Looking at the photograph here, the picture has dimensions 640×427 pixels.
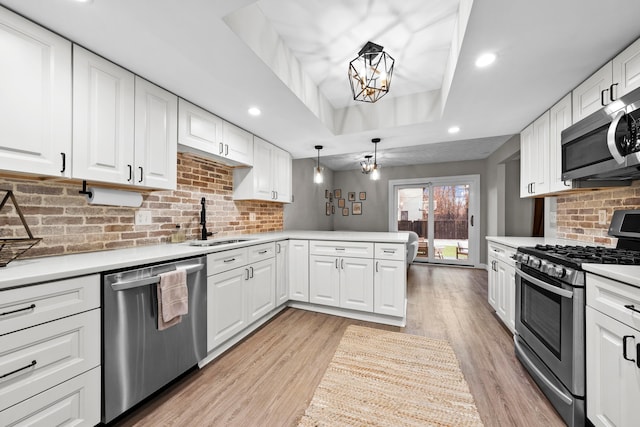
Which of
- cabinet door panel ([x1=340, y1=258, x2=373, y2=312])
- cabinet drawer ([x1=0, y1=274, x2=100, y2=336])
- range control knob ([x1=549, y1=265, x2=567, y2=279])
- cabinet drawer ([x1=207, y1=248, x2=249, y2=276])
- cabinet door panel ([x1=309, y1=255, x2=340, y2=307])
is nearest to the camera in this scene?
cabinet drawer ([x1=0, y1=274, x2=100, y2=336])

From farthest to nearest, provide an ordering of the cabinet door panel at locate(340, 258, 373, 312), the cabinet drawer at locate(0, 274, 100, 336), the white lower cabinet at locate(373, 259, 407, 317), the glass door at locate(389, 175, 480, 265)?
the glass door at locate(389, 175, 480, 265), the cabinet door panel at locate(340, 258, 373, 312), the white lower cabinet at locate(373, 259, 407, 317), the cabinet drawer at locate(0, 274, 100, 336)

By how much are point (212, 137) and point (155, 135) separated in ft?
1.89

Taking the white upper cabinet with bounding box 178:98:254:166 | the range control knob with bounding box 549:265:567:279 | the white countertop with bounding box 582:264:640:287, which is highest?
the white upper cabinet with bounding box 178:98:254:166

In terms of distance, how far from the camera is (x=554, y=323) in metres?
1.57

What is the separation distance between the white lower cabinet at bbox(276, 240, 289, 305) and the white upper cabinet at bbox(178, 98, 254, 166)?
1.07 metres

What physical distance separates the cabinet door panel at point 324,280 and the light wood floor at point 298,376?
0.20 metres

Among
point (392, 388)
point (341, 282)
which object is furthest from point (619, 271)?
point (341, 282)

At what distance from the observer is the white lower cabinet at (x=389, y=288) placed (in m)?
2.65

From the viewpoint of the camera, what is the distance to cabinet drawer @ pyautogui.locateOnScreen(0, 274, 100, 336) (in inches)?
40.1

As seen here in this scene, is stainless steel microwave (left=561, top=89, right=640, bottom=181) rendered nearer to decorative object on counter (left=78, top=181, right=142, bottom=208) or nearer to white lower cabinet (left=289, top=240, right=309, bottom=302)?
white lower cabinet (left=289, top=240, right=309, bottom=302)

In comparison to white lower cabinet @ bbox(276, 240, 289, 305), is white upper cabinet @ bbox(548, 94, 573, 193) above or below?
above

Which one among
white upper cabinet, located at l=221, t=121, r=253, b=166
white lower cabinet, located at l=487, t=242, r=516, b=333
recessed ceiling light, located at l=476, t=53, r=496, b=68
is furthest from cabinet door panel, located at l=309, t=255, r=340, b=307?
recessed ceiling light, located at l=476, t=53, r=496, b=68

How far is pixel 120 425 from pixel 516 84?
3477 millimetres

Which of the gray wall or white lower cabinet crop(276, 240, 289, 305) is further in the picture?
the gray wall
